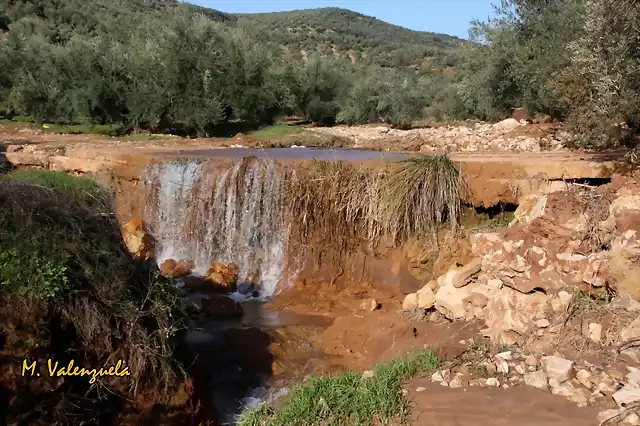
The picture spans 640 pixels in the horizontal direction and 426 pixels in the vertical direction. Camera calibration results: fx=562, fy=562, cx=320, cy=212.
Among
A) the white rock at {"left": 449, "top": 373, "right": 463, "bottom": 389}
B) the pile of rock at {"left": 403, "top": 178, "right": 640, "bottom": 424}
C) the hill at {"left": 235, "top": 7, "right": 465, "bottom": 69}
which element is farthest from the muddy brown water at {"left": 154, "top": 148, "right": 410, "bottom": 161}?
the hill at {"left": 235, "top": 7, "right": 465, "bottom": 69}

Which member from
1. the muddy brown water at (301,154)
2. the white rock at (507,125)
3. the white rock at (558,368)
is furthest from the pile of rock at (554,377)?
the white rock at (507,125)

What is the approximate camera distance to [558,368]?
4.34m

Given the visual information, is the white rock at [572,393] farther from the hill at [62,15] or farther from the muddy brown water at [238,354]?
the hill at [62,15]

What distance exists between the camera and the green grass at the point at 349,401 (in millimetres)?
4355

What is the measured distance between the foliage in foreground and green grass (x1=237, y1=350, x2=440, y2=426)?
100 cm

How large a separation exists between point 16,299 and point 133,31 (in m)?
18.8

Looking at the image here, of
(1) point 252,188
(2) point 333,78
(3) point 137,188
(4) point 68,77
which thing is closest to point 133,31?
(4) point 68,77

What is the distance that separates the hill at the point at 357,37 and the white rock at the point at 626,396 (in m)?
35.9

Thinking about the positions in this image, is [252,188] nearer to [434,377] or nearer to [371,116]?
[434,377]

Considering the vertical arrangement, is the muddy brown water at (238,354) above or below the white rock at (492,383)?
below

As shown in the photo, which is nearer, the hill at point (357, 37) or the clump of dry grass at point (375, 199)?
the clump of dry grass at point (375, 199)

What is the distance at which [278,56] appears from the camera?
81.6 ft

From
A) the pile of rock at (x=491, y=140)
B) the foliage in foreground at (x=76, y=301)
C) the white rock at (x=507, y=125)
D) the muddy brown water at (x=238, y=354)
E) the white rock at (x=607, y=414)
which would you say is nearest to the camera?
the white rock at (x=607, y=414)

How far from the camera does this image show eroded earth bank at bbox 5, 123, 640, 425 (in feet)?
14.8
